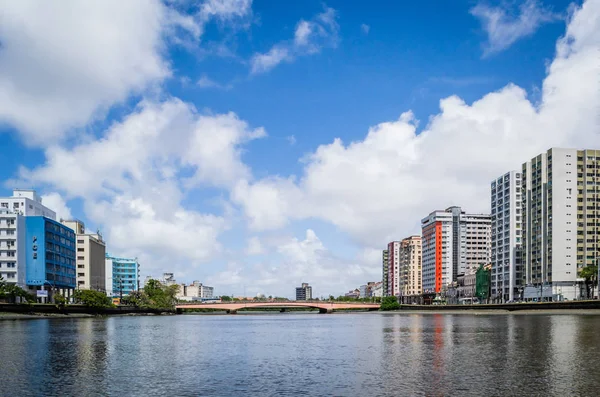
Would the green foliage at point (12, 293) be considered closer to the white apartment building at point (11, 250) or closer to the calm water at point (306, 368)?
the white apartment building at point (11, 250)

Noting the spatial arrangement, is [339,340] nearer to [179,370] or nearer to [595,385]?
[179,370]

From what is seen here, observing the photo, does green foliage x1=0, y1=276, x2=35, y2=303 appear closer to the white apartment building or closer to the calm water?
the white apartment building

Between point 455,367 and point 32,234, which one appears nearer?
point 455,367

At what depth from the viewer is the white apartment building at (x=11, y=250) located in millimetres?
188750

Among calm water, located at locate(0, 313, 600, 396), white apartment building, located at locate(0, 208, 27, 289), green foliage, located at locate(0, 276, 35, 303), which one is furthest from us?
white apartment building, located at locate(0, 208, 27, 289)

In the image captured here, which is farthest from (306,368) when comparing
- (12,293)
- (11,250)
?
(11,250)

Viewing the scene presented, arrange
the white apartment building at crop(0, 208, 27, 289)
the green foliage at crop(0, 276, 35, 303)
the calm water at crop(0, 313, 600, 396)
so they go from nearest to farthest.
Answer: the calm water at crop(0, 313, 600, 396)
the green foliage at crop(0, 276, 35, 303)
the white apartment building at crop(0, 208, 27, 289)

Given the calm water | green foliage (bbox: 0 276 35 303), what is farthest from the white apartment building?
the calm water

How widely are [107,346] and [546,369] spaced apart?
54.3 meters

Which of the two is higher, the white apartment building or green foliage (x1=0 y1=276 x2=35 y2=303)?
the white apartment building

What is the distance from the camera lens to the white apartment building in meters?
189

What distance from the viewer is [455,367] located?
54.0 meters

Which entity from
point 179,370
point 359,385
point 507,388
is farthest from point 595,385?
point 179,370

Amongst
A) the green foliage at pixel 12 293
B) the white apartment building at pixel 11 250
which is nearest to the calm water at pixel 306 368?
the green foliage at pixel 12 293
